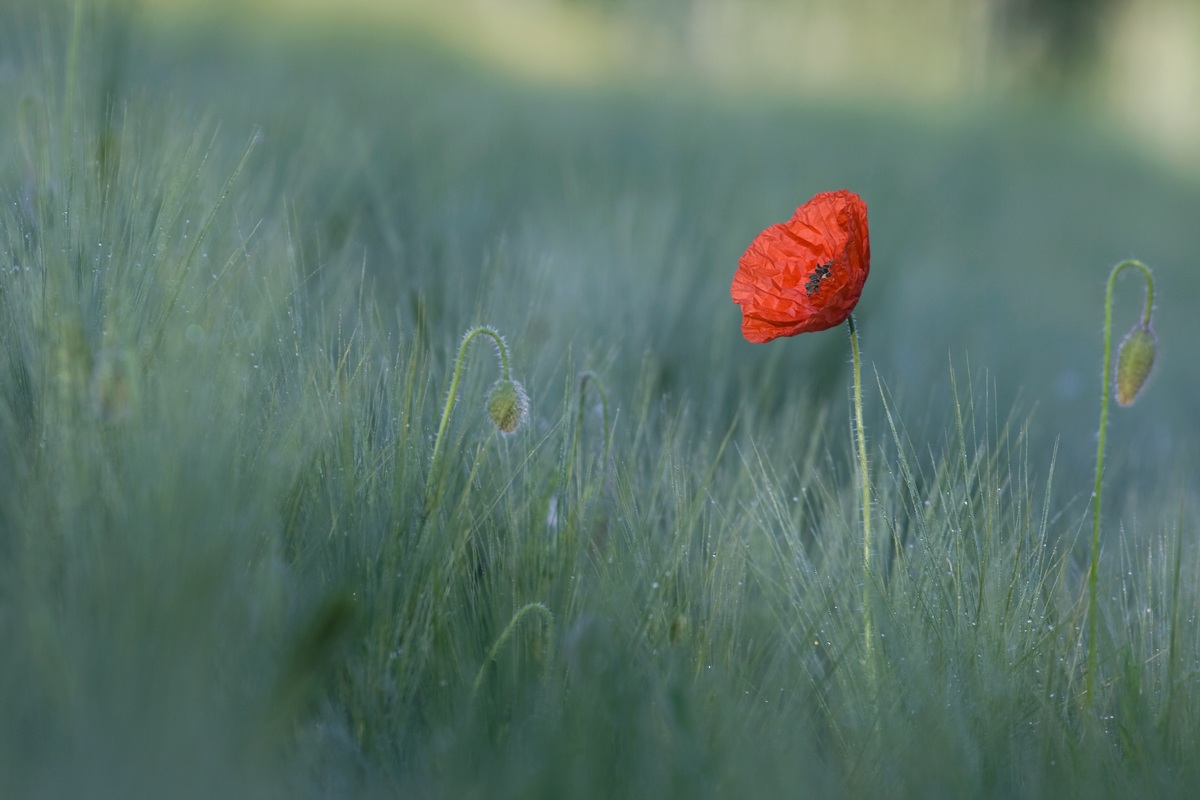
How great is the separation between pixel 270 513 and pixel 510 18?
13.0 ft

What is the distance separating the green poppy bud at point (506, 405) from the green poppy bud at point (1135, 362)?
18.8 inches

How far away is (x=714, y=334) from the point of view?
1434 mm

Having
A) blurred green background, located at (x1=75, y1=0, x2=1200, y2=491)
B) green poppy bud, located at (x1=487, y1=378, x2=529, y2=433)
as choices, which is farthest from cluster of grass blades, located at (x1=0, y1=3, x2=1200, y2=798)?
blurred green background, located at (x1=75, y1=0, x2=1200, y2=491)

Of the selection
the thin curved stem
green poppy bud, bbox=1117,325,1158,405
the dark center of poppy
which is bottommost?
the thin curved stem

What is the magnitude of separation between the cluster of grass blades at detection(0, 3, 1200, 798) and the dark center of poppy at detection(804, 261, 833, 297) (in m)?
0.11

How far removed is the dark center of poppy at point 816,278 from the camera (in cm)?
69

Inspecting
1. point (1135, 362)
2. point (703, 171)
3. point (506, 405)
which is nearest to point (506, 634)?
point (506, 405)

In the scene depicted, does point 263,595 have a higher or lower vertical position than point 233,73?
lower

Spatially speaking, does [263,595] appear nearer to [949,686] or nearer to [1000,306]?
[949,686]

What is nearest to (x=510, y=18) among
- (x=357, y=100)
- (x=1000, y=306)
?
(x=357, y=100)

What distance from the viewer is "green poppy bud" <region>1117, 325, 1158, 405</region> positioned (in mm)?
691

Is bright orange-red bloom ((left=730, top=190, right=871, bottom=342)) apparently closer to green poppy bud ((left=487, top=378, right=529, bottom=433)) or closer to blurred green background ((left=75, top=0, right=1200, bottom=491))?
green poppy bud ((left=487, top=378, right=529, bottom=433))

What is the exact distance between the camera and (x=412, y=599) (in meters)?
0.65

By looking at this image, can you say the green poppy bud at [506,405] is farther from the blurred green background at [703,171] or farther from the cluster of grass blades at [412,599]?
the blurred green background at [703,171]
